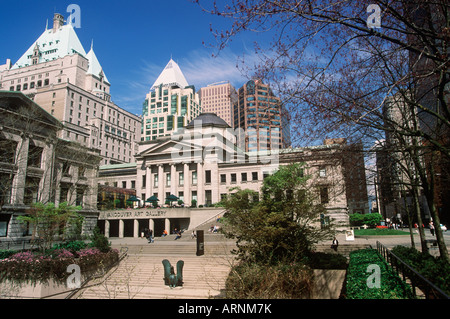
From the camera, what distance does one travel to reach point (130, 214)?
168 feet

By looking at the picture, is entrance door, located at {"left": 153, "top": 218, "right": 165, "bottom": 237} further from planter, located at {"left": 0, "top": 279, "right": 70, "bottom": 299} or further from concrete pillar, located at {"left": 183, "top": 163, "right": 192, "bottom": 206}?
planter, located at {"left": 0, "top": 279, "right": 70, "bottom": 299}

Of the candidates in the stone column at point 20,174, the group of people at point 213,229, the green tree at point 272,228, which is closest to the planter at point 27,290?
the green tree at point 272,228

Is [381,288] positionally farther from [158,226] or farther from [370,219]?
[370,219]

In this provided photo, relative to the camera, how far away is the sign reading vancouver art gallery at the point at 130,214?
163ft

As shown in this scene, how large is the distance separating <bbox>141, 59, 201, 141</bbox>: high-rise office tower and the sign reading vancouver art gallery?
88.2 meters

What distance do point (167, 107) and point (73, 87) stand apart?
57.0 metres

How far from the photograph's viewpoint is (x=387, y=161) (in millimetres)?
14680

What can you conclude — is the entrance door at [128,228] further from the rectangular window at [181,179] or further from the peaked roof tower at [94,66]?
the peaked roof tower at [94,66]

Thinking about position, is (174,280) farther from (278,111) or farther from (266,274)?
(278,111)

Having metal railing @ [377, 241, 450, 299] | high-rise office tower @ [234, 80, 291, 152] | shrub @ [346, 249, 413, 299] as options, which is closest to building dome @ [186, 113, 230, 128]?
shrub @ [346, 249, 413, 299]

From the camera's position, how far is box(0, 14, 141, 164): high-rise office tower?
9506cm

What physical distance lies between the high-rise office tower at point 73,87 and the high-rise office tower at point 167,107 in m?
23.1
